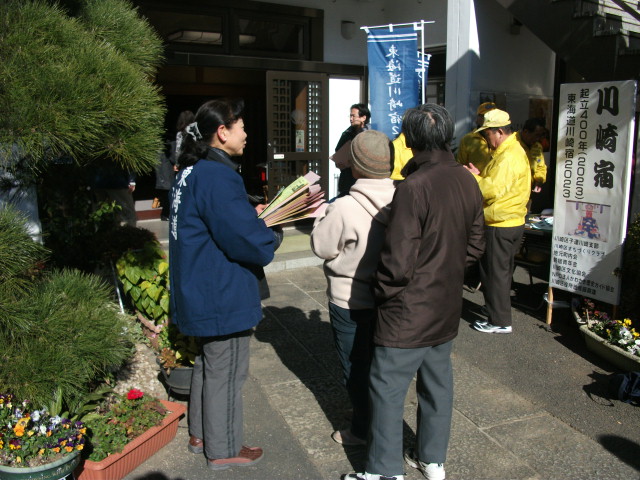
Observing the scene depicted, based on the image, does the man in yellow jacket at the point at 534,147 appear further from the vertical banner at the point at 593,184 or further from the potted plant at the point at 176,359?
the potted plant at the point at 176,359

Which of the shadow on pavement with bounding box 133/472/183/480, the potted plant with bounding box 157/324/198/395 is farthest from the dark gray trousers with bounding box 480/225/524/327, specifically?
the shadow on pavement with bounding box 133/472/183/480

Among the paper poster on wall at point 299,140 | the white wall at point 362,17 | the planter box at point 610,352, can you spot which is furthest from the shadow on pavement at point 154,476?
the white wall at point 362,17

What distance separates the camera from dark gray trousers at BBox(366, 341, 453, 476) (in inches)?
106

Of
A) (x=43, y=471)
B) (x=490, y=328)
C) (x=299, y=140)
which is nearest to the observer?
(x=43, y=471)

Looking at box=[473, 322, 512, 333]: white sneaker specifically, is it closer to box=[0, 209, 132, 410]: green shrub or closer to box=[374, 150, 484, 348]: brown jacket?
box=[374, 150, 484, 348]: brown jacket

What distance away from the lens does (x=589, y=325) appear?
480cm

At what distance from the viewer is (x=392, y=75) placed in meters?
7.45

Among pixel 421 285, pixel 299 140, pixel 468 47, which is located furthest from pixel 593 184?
pixel 299 140

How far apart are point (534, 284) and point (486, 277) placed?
177cm

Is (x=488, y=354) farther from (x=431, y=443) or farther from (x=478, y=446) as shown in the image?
(x=431, y=443)

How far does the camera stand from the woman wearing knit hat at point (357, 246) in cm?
288

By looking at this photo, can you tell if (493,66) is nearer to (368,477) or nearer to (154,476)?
(368,477)

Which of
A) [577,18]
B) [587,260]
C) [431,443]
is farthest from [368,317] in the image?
[577,18]

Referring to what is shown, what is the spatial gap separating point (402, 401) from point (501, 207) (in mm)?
2719
